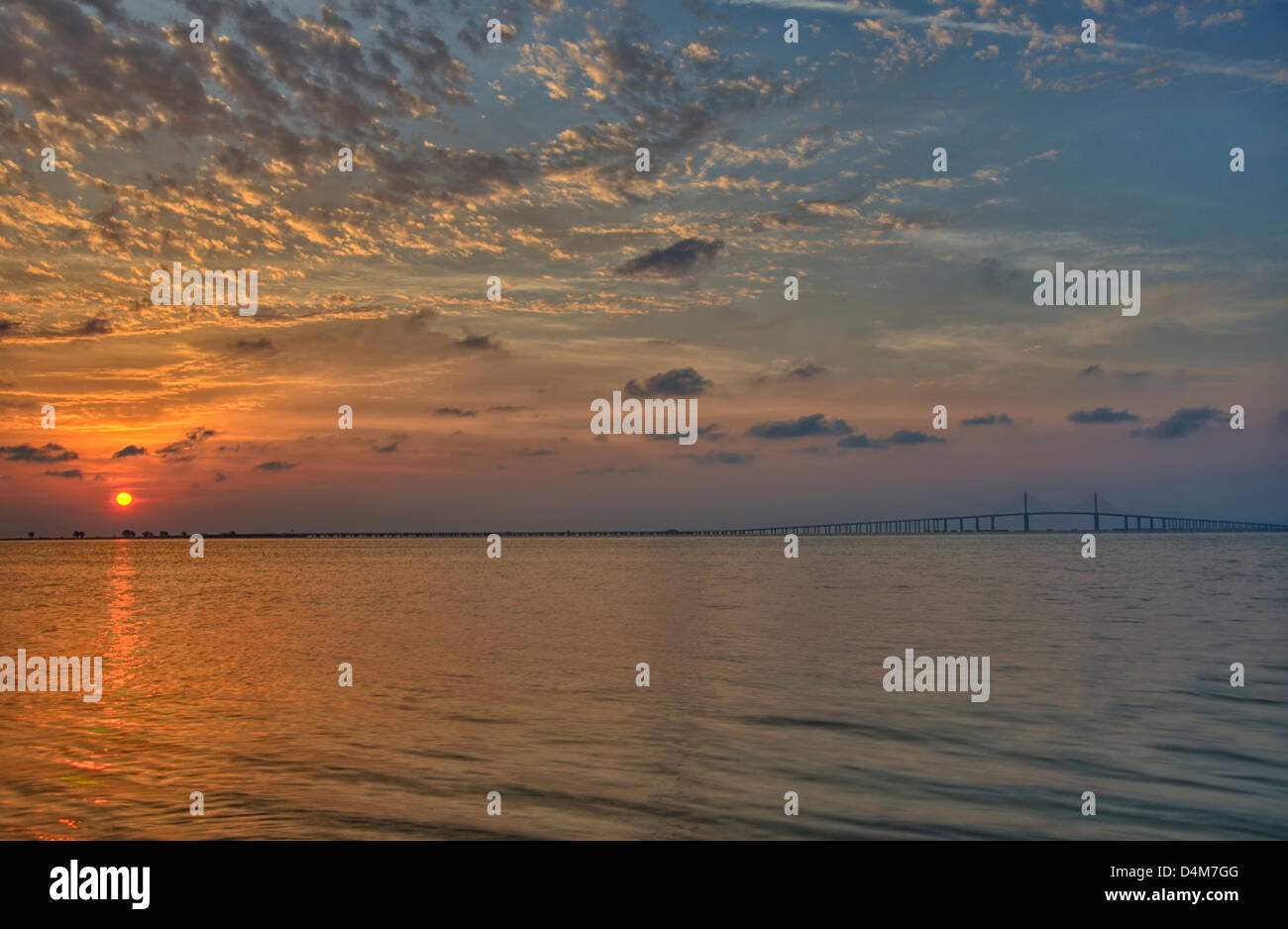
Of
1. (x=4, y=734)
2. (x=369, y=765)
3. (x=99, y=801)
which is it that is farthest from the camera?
(x=4, y=734)

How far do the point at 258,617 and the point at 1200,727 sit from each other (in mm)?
48852

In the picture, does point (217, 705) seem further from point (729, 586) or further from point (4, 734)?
point (729, 586)

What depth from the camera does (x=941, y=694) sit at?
2623 centimetres

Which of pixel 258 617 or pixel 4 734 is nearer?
pixel 4 734

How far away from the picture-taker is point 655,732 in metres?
21.9

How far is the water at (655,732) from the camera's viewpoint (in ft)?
50.2

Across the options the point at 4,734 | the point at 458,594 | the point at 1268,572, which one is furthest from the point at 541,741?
the point at 1268,572

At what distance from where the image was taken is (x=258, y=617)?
5628 centimetres

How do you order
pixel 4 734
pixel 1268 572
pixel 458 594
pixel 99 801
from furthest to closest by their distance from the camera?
pixel 1268 572 < pixel 458 594 < pixel 4 734 < pixel 99 801

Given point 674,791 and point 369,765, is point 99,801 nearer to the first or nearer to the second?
point 369,765

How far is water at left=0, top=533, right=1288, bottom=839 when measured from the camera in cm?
1529
